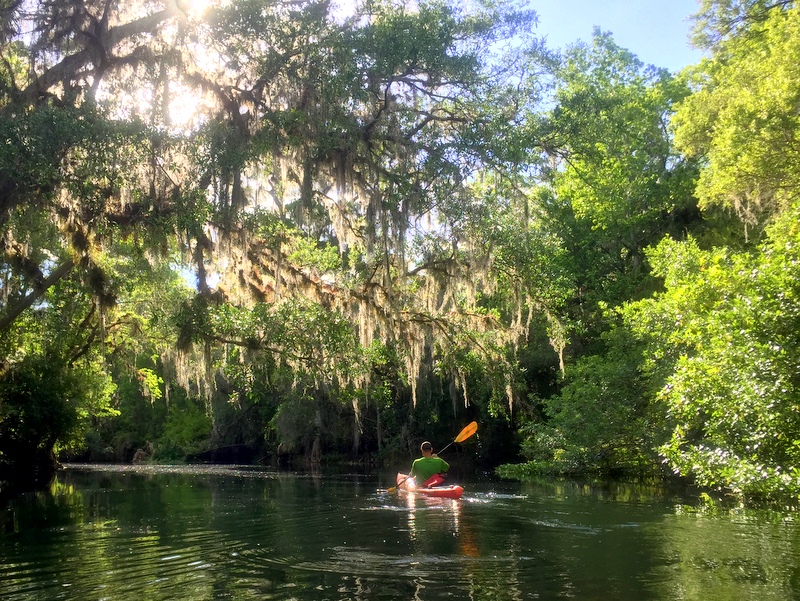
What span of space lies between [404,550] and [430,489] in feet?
18.9

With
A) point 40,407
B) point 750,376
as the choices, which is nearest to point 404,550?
point 750,376

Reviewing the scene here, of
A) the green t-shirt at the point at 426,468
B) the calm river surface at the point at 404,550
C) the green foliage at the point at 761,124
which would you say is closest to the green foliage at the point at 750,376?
the calm river surface at the point at 404,550

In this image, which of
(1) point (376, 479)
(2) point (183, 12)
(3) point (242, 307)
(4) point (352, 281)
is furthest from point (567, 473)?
(2) point (183, 12)

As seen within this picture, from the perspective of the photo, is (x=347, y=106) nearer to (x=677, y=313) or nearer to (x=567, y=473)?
(x=677, y=313)

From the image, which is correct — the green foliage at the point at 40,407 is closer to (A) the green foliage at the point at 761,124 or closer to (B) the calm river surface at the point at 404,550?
(B) the calm river surface at the point at 404,550

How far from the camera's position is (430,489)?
45.6ft

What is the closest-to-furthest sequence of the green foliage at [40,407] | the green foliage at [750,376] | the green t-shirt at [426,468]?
the green foliage at [750,376] → the green t-shirt at [426,468] → the green foliage at [40,407]

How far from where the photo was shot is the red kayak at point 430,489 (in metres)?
13.4

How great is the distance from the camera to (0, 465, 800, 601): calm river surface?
6258 mm

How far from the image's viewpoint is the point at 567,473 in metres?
19.5

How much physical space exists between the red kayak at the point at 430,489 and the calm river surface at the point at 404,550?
318mm

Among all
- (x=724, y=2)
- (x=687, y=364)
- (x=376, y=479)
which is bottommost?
(x=376, y=479)

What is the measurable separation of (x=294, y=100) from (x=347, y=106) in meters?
0.93

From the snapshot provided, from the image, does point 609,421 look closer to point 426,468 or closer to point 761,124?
point 426,468
